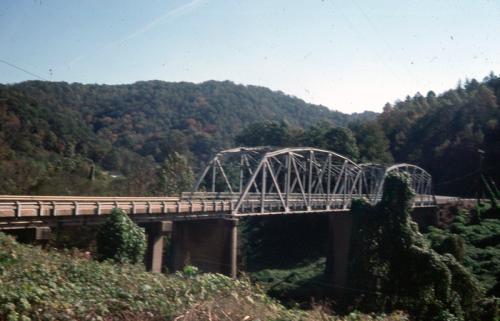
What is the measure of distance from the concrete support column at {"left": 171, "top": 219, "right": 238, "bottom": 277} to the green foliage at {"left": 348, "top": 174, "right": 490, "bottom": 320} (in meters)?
7.48

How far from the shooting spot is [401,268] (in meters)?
30.5

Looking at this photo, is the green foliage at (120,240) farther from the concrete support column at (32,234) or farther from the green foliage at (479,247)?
the green foliage at (479,247)

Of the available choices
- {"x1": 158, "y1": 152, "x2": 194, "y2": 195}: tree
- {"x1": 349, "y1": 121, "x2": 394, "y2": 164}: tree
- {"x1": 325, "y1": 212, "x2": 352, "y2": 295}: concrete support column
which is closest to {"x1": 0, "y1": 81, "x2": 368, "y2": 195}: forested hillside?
{"x1": 158, "y1": 152, "x2": 194, "y2": 195}: tree

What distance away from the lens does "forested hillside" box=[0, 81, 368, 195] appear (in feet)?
137

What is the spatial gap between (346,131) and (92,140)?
30.6m

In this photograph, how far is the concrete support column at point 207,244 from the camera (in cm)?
3366

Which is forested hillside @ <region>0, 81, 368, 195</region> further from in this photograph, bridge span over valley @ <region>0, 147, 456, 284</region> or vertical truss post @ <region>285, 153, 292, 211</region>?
vertical truss post @ <region>285, 153, 292, 211</region>

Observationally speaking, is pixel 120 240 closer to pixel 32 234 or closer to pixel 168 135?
pixel 32 234

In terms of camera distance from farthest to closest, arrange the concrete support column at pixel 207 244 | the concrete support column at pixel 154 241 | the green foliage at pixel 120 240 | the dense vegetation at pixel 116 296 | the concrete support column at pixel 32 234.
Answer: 1. the concrete support column at pixel 207 244
2. the concrete support column at pixel 154 241
3. the concrete support column at pixel 32 234
4. the green foliage at pixel 120 240
5. the dense vegetation at pixel 116 296

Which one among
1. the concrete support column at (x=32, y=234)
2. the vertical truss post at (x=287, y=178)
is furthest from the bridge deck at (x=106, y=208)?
the vertical truss post at (x=287, y=178)

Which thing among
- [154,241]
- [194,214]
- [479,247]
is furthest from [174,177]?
[479,247]

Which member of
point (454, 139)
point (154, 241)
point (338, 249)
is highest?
point (454, 139)

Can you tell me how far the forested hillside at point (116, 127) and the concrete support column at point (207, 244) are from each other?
9.27 meters

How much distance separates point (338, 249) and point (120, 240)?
→ 87.3 feet
